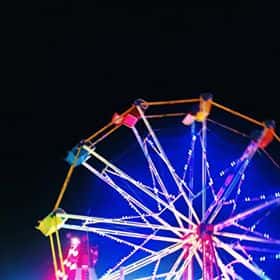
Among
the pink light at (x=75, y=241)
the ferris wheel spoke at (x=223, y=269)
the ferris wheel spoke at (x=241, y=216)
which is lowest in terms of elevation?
the ferris wheel spoke at (x=223, y=269)

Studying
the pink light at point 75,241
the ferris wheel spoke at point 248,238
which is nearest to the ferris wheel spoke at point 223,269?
the ferris wheel spoke at point 248,238

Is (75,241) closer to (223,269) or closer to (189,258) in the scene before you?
(189,258)

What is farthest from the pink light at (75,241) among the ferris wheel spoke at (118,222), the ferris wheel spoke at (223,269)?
the ferris wheel spoke at (223,269)

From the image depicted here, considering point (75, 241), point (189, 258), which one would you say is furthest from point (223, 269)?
point (75, 241)

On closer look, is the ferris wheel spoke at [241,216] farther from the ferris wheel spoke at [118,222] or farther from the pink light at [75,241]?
the pink light at [75,241]

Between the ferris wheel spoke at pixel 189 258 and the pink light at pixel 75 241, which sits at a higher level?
the pink light at pixel 75 241

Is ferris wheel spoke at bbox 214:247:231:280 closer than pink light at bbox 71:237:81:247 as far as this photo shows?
Yes

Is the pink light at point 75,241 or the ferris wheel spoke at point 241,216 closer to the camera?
the ferris wheel spoke at point 241,216

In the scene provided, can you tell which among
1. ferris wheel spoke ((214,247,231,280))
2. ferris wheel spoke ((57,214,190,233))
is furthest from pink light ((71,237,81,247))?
ferris wheel spoke ((214,247,231,280))

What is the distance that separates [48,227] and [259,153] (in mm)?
4255

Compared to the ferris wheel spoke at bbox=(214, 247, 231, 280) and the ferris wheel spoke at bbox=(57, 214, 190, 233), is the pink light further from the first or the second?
the ferris wheel spoke at bbox=(214, 247, 231, 280)

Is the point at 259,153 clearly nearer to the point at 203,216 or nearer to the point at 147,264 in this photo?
the point at 203,216

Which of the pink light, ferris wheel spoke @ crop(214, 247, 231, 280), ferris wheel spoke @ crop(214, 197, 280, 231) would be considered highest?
the pink light

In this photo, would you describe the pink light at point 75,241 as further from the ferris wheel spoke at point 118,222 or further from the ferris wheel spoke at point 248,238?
the ferris wheel spoke at point 248,238
